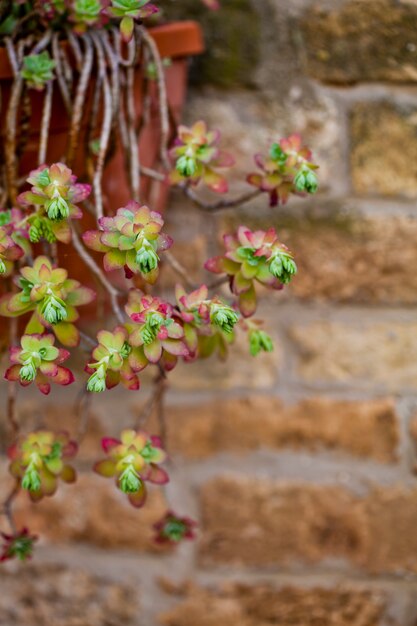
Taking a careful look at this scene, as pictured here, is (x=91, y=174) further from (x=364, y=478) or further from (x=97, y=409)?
(x=364, y=478)

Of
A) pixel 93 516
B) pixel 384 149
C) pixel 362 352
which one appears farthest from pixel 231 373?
pixel 384 149

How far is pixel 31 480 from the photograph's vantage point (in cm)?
88

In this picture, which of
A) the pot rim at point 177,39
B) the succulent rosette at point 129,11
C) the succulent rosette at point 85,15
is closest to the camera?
the succulent rosette at point 129,11

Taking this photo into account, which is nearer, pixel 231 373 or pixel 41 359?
pixel 41 359

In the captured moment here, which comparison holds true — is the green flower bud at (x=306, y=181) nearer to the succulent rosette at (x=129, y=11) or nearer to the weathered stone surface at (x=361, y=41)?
the succulent rosette at (x=129, y=11)

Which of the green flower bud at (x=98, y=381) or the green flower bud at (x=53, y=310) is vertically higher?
the green flower bud at (x=53, y=310)

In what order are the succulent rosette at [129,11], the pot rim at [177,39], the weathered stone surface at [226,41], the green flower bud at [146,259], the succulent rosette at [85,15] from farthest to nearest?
the weathered stone surface at [226,41] < the pot rim at [177,39] < the succulent rosette at [85,15] < the succulent rosette at [129,11] < the green flower bud at [146,259]

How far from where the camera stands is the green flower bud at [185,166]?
0.90m

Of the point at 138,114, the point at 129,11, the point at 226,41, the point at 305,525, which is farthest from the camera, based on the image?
the point at 305,525

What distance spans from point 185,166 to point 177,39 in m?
0.33

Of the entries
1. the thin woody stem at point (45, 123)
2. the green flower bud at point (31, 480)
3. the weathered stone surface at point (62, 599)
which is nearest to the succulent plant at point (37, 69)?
the thin woody stem at point (45, 123)

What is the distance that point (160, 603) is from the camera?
4.59 feet

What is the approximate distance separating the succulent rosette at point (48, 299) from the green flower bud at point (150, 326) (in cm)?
8

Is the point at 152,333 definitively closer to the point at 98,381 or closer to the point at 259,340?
the point at 98,381
